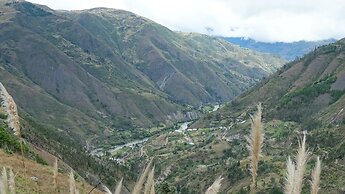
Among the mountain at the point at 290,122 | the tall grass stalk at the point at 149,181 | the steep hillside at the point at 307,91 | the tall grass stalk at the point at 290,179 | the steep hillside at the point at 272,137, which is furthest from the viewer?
the steep hillside at the point at 307,91

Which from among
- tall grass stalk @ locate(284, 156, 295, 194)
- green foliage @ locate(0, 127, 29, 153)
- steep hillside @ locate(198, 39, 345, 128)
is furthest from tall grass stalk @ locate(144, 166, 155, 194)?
steep hillside @ locate(198, 39, 345, 128)

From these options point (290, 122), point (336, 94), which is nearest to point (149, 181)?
point (290, 122)

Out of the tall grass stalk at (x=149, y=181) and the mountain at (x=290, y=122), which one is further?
the mountain at (x=290, y=122)

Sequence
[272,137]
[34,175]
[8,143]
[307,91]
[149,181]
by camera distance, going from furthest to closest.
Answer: [307,91]
[272,137]
[8,143]
[34,175]
[149,181]

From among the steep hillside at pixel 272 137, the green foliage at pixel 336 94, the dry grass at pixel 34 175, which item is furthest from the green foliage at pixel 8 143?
the green foliage at pixel 336 94

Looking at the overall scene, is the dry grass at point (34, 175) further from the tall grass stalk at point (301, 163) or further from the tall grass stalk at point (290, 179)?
the tall grass stalk at point (301, 163)

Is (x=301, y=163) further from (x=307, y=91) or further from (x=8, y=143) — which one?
(x=307, y=91)

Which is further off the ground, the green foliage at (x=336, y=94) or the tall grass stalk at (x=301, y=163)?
the green foliage at (x=336, y=94)

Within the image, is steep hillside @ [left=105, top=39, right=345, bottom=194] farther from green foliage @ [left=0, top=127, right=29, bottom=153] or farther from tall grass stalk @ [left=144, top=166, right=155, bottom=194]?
tall grass stalk @ [left=144, top=166, right=155, bottom=194]

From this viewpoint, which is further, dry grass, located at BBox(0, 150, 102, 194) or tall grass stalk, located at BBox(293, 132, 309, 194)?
dry grass, located at BBox(0, 150, 102, 194)

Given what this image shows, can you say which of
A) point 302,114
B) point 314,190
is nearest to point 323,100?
point 302,114

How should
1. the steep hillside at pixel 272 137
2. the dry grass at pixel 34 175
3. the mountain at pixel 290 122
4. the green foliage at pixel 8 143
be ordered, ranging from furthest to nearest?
the steep hillside at pixel 272 137
the mountain at pixel 290 122
the green foliage at pixel 8 143
the dry grass at pixel 34 175

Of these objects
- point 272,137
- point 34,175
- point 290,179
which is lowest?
point 34,175
